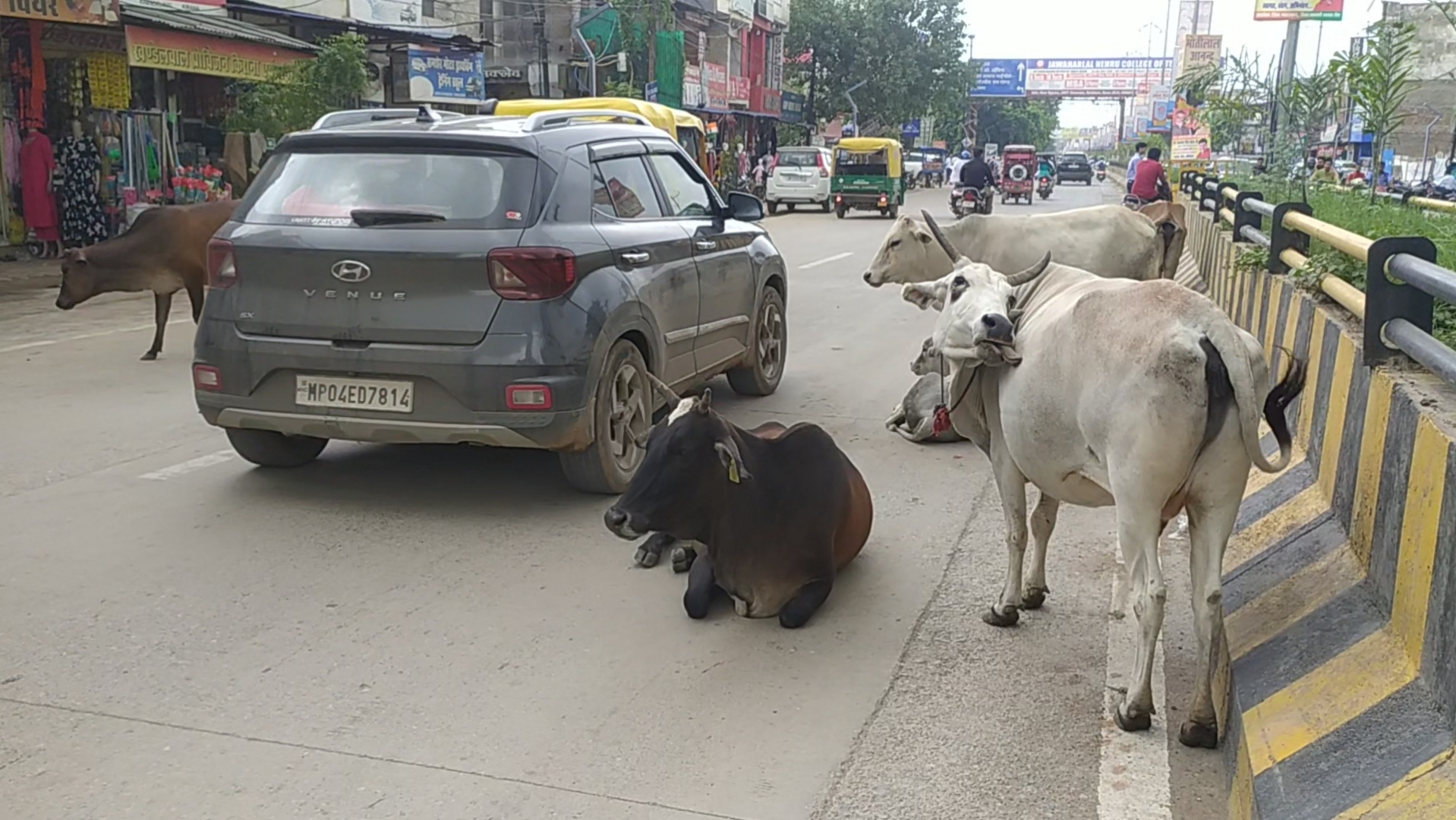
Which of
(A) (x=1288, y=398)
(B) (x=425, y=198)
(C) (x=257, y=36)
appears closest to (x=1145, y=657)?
(A) (x=1288, y=398)

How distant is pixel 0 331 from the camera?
1157 centimetres

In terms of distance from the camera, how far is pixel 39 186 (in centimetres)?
1716

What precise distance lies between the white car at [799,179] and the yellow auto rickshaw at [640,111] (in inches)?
287

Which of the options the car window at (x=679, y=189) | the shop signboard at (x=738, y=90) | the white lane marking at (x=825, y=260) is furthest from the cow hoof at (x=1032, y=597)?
the shop signboard at (x=738, y=90)

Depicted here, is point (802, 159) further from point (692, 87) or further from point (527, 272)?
point (527, 272)

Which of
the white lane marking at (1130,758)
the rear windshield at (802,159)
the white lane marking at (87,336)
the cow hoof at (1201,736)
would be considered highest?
the rear windshield at (802,159)

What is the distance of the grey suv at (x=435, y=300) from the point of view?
19.0ft

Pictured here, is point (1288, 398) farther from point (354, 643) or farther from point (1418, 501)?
point (354, 643)

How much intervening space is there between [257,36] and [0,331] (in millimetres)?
8019

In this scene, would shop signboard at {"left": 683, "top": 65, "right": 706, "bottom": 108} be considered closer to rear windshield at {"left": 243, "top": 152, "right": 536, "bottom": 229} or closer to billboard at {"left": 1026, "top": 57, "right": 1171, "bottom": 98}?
rear windshield at {"left": 243, "top": 152, "right": 536, "bottom": 229}

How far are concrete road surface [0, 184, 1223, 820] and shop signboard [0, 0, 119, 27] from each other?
969 centimetres

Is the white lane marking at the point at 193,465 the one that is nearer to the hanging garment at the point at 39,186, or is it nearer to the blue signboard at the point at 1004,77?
the hanging garment at the point at 39,186

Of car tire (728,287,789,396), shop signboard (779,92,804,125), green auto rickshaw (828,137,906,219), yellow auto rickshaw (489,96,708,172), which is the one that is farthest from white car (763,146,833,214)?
car tire (728,287,789,396)

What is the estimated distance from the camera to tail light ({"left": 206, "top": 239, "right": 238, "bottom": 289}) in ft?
19.9
